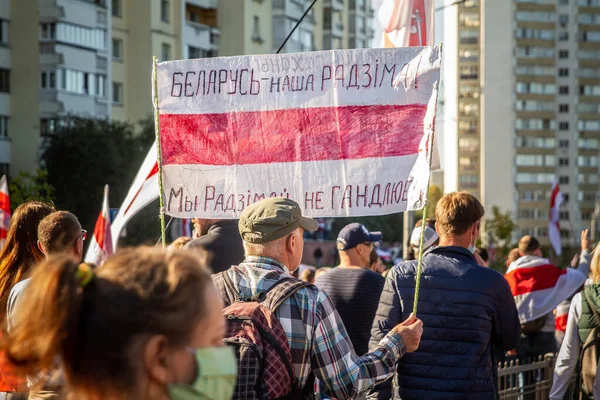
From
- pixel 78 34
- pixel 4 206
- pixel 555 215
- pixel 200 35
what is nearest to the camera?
pixel 4 206

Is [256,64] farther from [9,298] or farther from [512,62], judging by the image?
[512,62]

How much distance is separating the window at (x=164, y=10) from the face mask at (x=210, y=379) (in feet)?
195

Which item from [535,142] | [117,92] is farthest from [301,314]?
[535,142]

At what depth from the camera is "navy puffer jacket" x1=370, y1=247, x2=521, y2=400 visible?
5293 mm

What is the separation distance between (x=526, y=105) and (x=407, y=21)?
4324 inches

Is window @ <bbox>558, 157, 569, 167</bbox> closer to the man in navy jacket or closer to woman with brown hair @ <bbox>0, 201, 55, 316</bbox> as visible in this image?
the man in navy jacket

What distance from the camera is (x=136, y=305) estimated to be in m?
2.23

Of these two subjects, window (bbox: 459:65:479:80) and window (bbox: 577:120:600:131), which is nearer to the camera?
window (bbox: 577:120:600:131)

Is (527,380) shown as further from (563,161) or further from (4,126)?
(563,161)

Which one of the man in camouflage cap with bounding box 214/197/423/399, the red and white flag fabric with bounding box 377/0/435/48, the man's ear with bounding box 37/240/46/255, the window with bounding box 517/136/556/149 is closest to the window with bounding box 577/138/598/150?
the window with bounding box 517/136/556/149

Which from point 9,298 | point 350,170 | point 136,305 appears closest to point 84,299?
point 136,305

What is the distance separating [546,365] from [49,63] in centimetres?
4409

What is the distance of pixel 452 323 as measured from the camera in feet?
17.5

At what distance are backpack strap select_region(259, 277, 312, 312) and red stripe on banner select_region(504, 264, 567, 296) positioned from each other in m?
5.82
